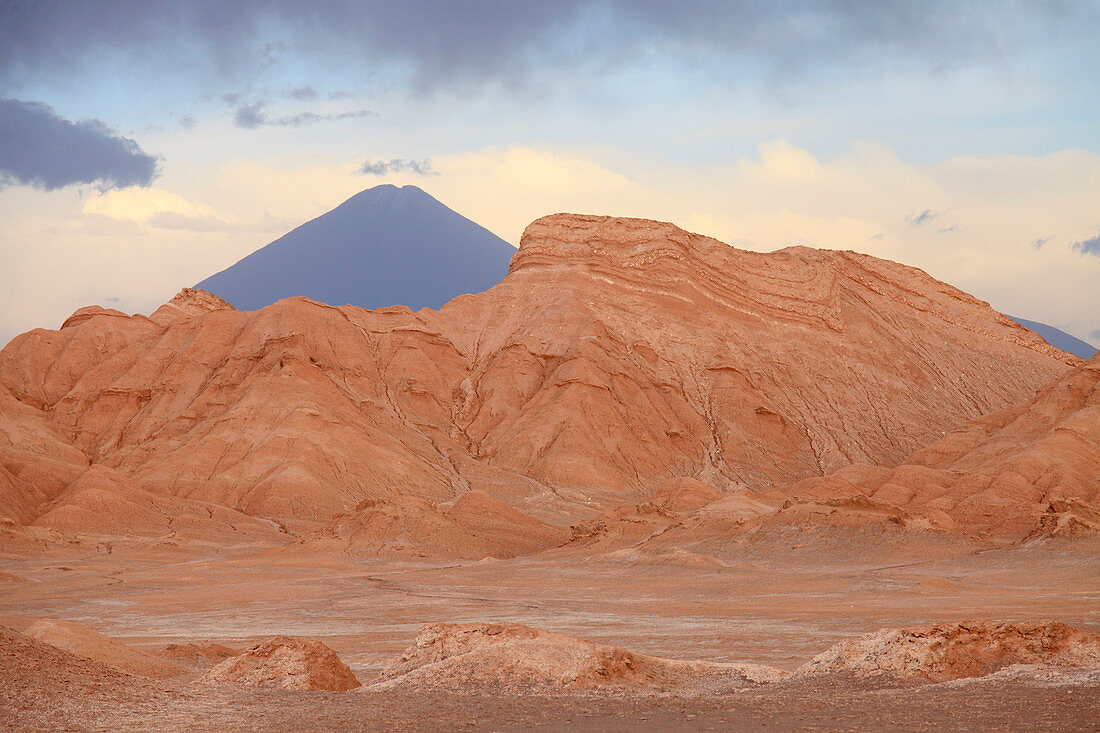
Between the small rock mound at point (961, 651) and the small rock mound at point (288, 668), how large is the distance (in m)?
6.30

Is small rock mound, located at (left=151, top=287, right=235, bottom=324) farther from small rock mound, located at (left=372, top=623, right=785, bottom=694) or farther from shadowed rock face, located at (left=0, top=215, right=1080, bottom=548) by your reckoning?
small rock mound, located at (left=372, top=623, right=785, bottom=694)

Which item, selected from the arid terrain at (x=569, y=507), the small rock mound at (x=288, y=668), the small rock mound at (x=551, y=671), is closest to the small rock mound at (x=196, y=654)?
the arid terrain at (x=569, y=507)

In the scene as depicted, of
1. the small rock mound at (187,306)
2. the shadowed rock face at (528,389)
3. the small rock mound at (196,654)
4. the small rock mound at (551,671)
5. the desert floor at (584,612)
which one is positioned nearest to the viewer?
the desert floor at (584,612)

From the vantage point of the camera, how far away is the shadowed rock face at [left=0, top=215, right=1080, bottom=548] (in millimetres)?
65188

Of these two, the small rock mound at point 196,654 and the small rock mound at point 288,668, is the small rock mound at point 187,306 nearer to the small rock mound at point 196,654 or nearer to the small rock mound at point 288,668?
the small rock mound at point 196,654

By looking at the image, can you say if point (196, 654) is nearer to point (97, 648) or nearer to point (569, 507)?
point (97, 648)

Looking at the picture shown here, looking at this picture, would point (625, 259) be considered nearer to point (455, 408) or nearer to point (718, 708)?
point (455, 408)

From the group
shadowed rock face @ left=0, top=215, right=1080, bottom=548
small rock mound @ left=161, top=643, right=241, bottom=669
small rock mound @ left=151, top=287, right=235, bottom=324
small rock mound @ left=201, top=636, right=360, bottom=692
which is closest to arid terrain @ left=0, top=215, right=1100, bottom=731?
small rock mound @ left=201, top=636, right=360, bottom=692

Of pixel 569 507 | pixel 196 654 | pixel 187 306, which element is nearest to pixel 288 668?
pixel 196 654

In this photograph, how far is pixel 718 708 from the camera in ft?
36.1

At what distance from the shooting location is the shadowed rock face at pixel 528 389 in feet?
214

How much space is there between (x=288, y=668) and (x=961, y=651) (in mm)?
8791

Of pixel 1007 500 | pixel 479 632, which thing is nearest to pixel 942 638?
pixel 479 632

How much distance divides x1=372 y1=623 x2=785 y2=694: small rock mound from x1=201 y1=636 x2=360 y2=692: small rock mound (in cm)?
77
